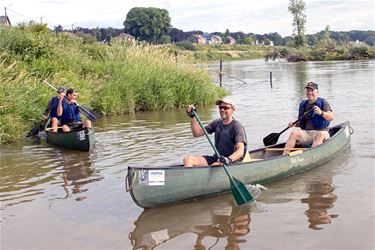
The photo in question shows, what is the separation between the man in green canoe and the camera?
22.7 ft

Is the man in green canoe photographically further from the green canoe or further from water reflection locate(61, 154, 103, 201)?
water reflection locate(61, 154, 103, 201)

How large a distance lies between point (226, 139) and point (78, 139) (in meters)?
4.69

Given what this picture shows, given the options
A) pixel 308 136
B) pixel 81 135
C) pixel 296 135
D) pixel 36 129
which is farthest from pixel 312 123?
pixel 36 129

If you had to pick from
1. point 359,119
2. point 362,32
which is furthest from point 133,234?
point 362,32

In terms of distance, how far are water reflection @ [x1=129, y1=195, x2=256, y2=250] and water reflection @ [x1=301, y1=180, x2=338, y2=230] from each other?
766mm

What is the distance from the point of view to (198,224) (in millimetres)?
6117

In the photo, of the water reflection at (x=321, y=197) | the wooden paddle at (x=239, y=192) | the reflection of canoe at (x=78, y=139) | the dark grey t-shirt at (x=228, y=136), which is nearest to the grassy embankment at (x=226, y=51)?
the reflection of canoe at (x=78, y=139)

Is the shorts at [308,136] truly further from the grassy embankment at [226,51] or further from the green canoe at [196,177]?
the grassy embankment at [226,51]

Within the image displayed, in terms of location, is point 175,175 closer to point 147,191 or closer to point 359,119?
point 147,191

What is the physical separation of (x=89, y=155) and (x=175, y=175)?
4509 millimetres

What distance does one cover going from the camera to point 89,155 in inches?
416

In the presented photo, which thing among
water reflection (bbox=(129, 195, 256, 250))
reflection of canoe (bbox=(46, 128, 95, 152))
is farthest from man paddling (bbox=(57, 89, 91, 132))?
water reflection (bbox=(129, 195, 256, 250))

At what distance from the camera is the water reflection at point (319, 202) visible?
607cm

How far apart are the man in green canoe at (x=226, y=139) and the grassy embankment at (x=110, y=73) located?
7.92 m
